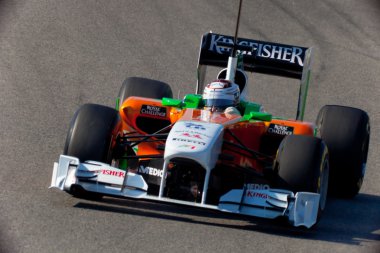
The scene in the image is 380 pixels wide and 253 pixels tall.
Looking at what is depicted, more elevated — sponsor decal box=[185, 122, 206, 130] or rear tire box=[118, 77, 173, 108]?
rear tire box=[118, 77, 173, 108]

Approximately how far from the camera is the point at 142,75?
1602cm

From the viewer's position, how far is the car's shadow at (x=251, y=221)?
9.59 metres

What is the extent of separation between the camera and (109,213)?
9.51m

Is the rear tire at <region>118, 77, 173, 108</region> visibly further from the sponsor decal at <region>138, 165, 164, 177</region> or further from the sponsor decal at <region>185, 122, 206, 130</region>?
the sponsor decal at <region>185, 122, 206, 130</region>

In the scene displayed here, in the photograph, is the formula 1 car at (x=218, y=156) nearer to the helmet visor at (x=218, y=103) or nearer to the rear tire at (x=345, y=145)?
the rear tire at (x=345, y=145)

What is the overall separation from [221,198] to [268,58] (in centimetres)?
351

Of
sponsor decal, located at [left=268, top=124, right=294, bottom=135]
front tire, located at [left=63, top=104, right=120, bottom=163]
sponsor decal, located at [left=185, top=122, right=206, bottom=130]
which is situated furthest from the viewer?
sponsor decal, located at [left=268, top=124, right=294, bottom=135]

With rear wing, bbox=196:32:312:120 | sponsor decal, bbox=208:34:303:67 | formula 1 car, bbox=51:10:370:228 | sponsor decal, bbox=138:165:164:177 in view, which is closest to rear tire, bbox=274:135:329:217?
formula 1 car, bbox=51:10:370:228

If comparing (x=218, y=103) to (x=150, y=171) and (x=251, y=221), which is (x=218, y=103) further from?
(x=251, y=221)

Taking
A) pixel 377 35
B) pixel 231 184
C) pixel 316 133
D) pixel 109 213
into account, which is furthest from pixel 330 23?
pixel 109 213

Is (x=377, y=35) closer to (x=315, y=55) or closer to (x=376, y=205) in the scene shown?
(x=315, y=55)

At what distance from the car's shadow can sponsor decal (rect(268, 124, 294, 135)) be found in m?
1.04

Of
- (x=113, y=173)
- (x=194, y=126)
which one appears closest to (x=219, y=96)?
(x=194, y=126)

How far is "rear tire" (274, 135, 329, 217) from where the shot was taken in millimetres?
9734
